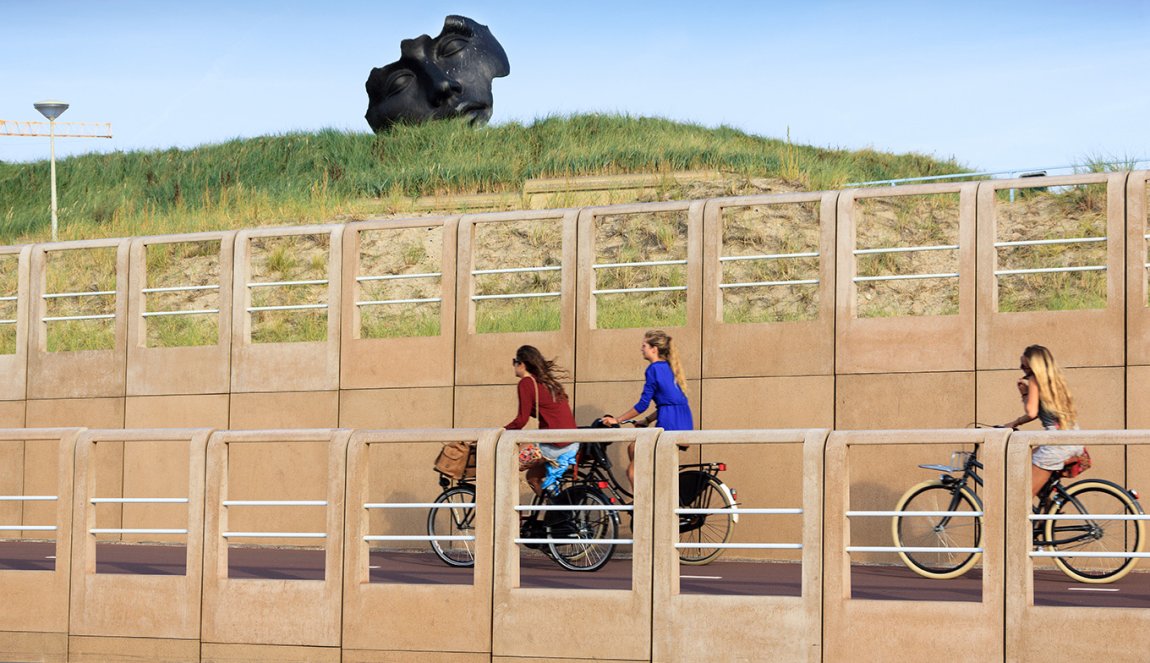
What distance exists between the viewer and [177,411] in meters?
16.8

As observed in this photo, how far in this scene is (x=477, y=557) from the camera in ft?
34.0

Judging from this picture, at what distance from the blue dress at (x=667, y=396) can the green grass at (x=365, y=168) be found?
47.8ft

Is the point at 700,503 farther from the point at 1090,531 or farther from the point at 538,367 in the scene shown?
the point at 1090,531

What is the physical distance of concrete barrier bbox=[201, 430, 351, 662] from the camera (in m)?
10.6

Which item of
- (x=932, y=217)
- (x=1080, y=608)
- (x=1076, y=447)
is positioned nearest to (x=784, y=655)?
(x=1080, y=608)

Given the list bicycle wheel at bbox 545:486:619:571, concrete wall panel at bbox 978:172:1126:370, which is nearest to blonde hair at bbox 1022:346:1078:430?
concrete wall panel at bbox 978:172:1126:370

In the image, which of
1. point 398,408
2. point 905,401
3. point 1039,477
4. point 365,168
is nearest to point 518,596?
point 1039,477

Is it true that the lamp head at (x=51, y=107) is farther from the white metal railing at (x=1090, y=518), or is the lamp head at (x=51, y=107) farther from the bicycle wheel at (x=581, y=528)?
the white metal railing at (x=1090, y=518)

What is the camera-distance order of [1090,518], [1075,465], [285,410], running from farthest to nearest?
[285,410] → [1075,465] → [1090,518]

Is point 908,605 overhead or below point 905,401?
below

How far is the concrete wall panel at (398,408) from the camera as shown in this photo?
611 inches

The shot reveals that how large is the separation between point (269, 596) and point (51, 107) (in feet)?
66.2

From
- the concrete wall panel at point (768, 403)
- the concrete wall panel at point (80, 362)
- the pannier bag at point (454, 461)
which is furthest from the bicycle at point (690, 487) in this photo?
the concrete wall panel at point (80, 362)

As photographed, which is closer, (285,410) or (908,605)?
(908,605)
